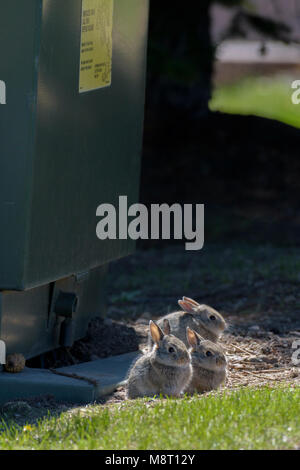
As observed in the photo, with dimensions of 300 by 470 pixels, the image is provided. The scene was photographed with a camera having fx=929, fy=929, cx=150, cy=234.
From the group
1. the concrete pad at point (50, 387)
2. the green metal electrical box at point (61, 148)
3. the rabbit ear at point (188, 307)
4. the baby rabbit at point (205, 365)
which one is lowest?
the concrete pad at point (50, 387)

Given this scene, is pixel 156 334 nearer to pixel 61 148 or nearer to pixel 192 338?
pixel 192 338

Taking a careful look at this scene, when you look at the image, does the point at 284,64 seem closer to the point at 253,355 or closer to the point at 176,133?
the point at 176,133

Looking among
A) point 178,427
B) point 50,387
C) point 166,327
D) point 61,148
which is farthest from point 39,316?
point 178,427

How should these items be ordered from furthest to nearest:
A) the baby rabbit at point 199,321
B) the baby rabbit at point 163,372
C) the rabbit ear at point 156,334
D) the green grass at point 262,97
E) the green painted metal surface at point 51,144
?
the green grass at point 262,97
the baby rabbit at point 199,321
the rabbit ear at point 156,334
the baby rabbit at point 163,372
the green painted metal surface at point 51,144

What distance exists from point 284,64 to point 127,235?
22428mm

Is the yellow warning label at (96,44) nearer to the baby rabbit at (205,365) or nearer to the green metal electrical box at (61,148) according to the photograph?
the green metal electrical box at (61,148)

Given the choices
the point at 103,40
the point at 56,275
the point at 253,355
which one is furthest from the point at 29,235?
the point at 253,355

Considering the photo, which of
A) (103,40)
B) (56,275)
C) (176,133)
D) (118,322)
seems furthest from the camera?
(176,133)

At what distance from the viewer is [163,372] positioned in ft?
19.6

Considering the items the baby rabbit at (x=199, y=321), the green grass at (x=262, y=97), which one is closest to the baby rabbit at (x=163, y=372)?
the baby rabbit at (x=199, y=321)

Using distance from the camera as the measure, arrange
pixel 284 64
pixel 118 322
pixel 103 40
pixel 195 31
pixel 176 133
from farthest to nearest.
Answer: pixel 284 64 < pixel 176 133 < pixel 195 31 < pixel 118 322 < pixel 103 40

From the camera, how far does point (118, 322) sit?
836 centimetres

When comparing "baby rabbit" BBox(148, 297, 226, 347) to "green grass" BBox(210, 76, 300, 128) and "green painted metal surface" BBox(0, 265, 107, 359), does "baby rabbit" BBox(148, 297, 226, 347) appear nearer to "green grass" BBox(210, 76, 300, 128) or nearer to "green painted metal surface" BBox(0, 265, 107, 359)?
"green painted metal surface" BBox(0, 265, 107, 359)

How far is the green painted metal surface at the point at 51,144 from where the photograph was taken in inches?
225
